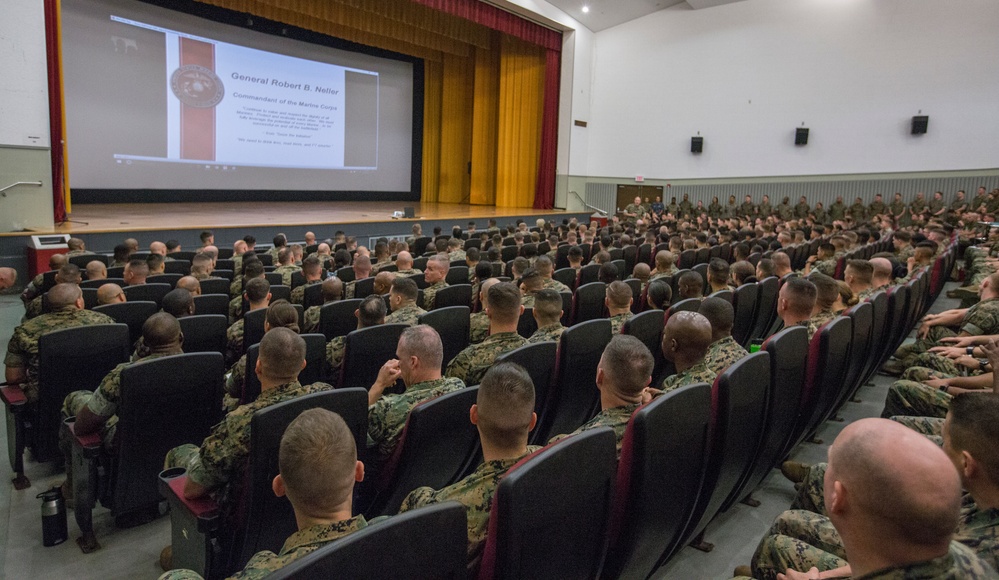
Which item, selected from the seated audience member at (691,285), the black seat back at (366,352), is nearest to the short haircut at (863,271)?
the seated audience member at (691,285)

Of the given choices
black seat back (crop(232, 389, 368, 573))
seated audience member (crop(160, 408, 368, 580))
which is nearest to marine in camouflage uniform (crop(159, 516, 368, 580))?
seated audience member (crop(160, 408, 368, 580))

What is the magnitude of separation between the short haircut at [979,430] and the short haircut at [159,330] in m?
3.06

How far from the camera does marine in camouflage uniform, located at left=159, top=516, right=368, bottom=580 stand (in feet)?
4.47

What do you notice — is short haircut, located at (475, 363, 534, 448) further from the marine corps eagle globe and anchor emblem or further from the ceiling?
the ceiling

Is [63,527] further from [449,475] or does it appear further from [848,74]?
[848,74]

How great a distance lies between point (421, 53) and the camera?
18.6 metres

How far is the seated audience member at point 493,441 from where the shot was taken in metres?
1.69

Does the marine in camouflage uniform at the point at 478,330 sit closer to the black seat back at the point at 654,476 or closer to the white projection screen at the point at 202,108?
the black seat back at the point at 654,476

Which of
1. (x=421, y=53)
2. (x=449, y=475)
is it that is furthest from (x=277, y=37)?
(x=449, y=475)

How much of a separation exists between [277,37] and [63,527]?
1474 cm

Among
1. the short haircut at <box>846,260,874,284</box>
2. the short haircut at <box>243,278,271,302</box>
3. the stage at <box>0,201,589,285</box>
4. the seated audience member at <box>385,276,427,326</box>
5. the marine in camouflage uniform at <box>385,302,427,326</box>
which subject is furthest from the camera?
Answer: the stage at <box>0,201,589,285</box>

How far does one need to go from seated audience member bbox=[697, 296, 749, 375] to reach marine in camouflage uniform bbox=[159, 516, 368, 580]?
6.78ft

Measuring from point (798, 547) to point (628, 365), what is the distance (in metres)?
0.75

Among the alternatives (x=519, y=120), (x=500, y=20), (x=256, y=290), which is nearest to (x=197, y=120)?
(x=500, y=20)
